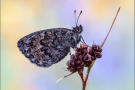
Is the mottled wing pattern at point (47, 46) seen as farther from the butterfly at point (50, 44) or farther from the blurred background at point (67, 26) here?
the blurred background at point (67, 26)

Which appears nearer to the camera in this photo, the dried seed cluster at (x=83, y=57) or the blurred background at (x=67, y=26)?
the dried seed cluster at (x=83, y=57)

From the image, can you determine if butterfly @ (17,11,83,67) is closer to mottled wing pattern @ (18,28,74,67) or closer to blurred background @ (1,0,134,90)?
mottled wing pattern @ (18,28,74,67)

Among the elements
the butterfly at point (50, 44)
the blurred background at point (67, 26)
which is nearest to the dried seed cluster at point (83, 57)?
the butterfly at point (50, 44)

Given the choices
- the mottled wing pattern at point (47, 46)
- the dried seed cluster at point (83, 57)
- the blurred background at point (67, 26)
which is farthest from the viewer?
the blurred background at point (67, 26)

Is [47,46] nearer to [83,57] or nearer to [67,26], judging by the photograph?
[83,57]

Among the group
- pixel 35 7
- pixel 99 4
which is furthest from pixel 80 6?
pixel 35 7
